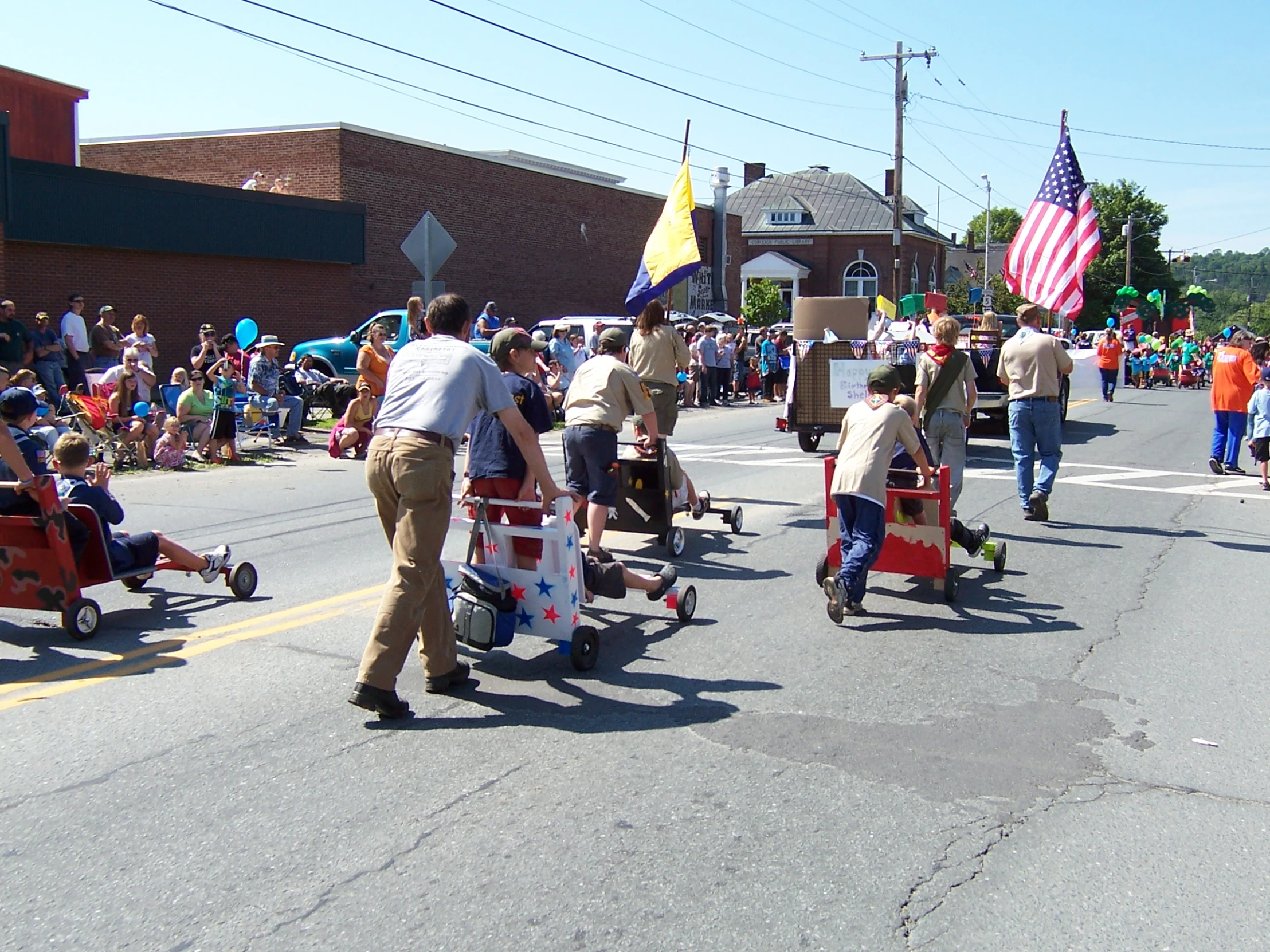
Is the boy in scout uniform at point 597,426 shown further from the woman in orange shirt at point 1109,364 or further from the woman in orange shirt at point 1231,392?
the woman in orange shirt at point 1109,364

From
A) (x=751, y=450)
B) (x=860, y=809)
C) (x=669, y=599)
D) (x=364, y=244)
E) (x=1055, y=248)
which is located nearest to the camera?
(x=860, y=809)

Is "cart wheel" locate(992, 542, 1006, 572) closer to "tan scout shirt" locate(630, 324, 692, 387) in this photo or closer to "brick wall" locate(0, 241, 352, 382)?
"tan scout shirt" locate(630, 324, 692, 387)

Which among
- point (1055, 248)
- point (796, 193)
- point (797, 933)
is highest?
point (796, 193)

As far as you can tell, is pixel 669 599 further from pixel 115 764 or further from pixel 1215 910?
pixel 1215 910

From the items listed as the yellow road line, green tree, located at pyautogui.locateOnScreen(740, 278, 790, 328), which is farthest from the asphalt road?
green tree, located at pyautogui.locateOnScreen(740, 278, 790, 328)

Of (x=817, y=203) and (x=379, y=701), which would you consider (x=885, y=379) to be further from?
(x=817, y=203)

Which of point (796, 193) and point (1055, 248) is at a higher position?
point (796, 193)

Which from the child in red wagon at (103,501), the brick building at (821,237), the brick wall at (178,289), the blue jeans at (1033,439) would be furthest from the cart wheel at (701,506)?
the brick building at (821,237)

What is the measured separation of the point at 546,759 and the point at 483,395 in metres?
1.68

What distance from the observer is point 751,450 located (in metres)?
17.4

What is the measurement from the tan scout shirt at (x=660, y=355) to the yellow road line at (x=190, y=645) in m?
3.03

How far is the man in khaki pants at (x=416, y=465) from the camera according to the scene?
526 centimetres

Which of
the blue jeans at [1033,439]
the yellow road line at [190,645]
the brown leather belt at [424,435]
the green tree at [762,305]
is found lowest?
the yellow road line at [190,645]

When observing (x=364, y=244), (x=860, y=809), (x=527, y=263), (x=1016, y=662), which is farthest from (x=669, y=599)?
(x=527, y=263)
